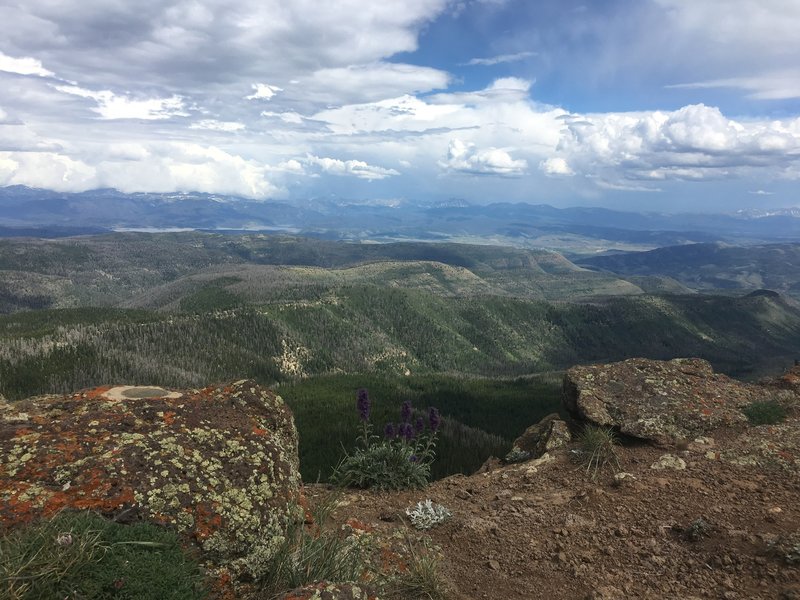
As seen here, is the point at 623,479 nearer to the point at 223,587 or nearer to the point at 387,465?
the point at 387,465

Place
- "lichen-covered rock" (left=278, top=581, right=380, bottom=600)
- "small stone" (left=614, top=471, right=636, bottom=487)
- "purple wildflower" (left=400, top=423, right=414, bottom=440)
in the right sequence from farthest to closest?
"purple wildflower" (left=400, top=423, right=414, bottom=440) → "small stone" (left=614, top=471, right=636, bottom=487) → "lichen-covered rock" (left=278, top=581, right=380, bottom=600)

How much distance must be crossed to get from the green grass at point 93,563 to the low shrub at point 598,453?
499 inches

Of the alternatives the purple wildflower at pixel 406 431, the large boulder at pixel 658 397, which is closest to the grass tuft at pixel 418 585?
the purple wildflower at pixel 406 431

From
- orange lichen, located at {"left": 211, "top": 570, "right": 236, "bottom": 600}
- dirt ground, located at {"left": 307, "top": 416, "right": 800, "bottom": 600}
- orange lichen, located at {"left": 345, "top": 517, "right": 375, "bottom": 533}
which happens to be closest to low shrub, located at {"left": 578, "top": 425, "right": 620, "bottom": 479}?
dirt ground, located at {"left": 307, "top": 416, "right": 800, "bottom": 600}

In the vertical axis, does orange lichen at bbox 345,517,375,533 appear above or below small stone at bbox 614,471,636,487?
above

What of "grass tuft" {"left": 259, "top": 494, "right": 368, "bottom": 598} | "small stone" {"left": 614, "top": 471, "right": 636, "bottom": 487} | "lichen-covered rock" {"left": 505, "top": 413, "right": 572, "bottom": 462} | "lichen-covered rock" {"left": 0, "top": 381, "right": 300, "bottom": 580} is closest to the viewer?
"grass tuft" {"left": 259, "top": 494, "right": 368, "bottom": 598}

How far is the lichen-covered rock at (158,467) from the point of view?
7758 mm

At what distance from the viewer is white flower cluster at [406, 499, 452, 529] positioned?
40.1ft

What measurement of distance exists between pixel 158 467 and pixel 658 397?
18.3 metres

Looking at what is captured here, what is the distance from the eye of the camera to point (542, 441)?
19047 millimetres

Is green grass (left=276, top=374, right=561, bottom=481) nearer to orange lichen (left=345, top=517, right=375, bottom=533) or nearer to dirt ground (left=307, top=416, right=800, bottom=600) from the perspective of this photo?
dirt ground (left=307, top=416, right=800, bottom=600)

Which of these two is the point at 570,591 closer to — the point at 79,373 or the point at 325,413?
the point at 325,413

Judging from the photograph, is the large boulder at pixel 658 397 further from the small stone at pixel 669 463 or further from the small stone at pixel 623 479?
the small stone at pixel 623 479

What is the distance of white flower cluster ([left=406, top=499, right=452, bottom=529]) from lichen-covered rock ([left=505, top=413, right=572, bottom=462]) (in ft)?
21.7
